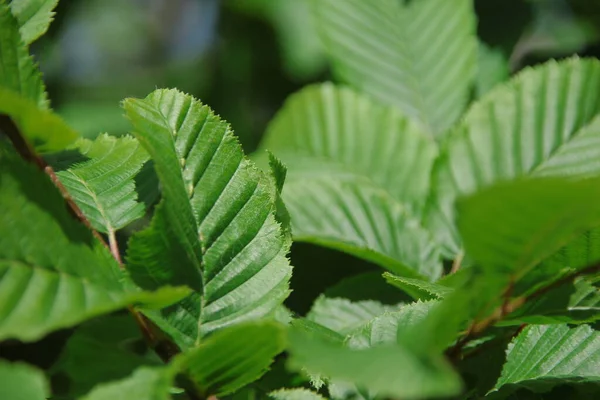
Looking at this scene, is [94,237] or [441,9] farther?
[441,9]

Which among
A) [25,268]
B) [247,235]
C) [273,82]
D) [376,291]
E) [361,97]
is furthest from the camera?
[273,82]

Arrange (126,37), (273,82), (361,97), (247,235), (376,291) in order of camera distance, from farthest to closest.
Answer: (126,37), (273,82), (361,97), (376,291), (247,235)

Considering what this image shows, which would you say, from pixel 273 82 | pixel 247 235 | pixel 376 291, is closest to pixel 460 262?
pixel 376 291

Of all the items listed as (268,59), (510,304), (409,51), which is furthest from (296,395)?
(268,59)

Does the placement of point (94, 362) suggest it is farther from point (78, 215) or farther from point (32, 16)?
point (32, 16)

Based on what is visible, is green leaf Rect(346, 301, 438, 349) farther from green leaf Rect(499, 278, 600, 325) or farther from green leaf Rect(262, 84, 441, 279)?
green leaf Rect(262, 84, 441, 279)

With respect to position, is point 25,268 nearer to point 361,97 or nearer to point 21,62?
point 21,62

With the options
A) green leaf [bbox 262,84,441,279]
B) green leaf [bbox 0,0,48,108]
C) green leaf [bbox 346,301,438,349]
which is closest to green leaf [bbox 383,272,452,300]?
green leaf [bbox 346,301,438,349]
